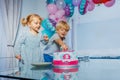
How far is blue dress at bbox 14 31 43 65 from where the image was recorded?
2865 millimetres

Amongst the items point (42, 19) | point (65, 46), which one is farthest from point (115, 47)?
point (42, 19)

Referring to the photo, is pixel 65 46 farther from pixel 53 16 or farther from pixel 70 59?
pixel 70 59

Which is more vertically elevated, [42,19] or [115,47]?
[42,19]

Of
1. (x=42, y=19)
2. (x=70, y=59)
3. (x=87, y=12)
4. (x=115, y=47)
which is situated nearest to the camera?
(x=70, y=59)

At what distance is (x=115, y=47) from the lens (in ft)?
8.55

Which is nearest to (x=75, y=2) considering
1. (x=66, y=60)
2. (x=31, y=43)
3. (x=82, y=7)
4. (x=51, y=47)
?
(x=82, y=7)

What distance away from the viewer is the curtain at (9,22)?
316cm

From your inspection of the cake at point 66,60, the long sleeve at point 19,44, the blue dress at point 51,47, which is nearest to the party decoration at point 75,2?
the blue dress at point 51,47

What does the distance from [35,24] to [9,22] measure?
1.71ft

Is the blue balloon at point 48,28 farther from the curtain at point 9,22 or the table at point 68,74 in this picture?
the table at point 68,74

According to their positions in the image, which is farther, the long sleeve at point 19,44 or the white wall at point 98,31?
the long sleeve at point 19,44

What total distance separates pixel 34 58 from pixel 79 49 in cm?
66

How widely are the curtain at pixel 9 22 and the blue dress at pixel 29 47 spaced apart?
Answer: 0.84 feet

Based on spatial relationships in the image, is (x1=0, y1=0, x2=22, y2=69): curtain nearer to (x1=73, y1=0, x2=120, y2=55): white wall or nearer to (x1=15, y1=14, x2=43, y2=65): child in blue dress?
(x1=15, y1=14, x2=43, y2=65): child in blue dress
